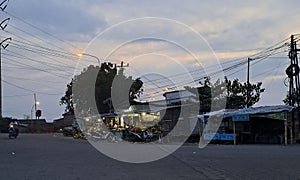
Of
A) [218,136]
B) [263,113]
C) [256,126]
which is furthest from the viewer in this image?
[256,126]

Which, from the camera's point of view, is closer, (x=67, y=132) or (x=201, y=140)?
(x=201, y=140)

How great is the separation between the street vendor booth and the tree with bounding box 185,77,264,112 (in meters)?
11.2

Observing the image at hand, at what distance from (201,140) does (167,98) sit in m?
17.9

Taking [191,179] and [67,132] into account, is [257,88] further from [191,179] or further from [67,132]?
[191,179]

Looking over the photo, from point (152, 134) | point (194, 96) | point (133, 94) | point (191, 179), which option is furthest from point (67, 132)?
point (191, 179)

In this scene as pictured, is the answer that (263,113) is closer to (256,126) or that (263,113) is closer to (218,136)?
(256,126)

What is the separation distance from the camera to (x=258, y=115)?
30750mm

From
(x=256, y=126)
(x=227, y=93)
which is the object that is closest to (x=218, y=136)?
(x=256, y=126)

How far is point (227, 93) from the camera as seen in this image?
2079 inches

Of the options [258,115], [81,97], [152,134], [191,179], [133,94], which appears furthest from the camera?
[133,94]

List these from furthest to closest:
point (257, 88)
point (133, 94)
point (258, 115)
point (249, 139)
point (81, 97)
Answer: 1. point (133, 94)
2. point (257, 88)
3. point (81, 97)
4. point (249, 139)
5. point (258, 115)

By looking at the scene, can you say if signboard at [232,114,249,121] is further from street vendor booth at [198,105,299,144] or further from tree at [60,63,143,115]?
tree at [60,63,143,115]

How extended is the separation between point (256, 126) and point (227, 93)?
1874cm

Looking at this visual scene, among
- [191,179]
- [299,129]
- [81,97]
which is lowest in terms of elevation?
[191,179]
